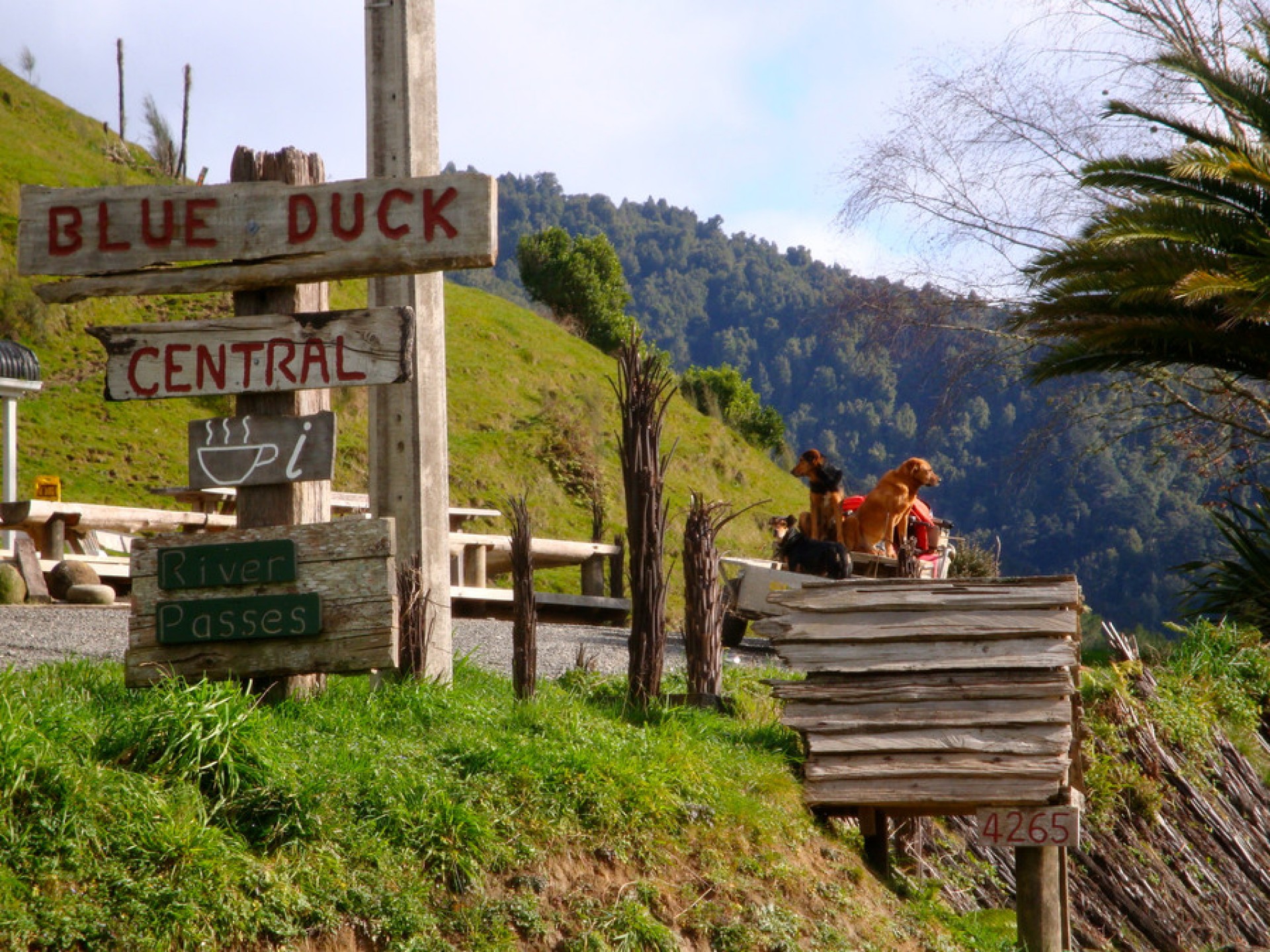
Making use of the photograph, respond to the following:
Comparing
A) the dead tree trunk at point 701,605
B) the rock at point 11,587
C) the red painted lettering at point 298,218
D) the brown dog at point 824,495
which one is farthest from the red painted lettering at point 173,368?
the brown dog at point 824,495

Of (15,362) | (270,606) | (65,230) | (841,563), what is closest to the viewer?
(270,606)

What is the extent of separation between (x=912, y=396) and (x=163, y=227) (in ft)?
285

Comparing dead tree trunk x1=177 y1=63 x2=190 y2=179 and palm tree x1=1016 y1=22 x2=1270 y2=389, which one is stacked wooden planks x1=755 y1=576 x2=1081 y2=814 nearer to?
palm tree x1=1016 y1=22 x2=1270 y2=389

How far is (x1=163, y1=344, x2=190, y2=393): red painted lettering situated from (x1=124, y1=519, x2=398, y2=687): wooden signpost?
2.07ft

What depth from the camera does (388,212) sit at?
5359mm

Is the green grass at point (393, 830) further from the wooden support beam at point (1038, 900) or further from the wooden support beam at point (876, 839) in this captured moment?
the wooden support beam at point (1038, 900)

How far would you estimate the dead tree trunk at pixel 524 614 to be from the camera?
20.6ft

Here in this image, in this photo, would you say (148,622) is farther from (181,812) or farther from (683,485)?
(683,485)

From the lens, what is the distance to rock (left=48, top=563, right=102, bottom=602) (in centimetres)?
1144

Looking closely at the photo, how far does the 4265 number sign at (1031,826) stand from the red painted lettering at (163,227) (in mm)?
4414

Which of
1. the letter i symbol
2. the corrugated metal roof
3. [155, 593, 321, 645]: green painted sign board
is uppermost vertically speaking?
the corrugated metal roof

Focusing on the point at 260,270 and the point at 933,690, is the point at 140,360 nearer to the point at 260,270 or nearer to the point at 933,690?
the point at 260,270

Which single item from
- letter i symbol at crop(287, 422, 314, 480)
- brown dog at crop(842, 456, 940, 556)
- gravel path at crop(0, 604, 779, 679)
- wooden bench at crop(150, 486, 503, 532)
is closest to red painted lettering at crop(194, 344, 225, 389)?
letter i symbol at crop(287, 422, 314, 480)

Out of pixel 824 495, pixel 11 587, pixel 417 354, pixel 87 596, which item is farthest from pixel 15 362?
pixel 417 354
